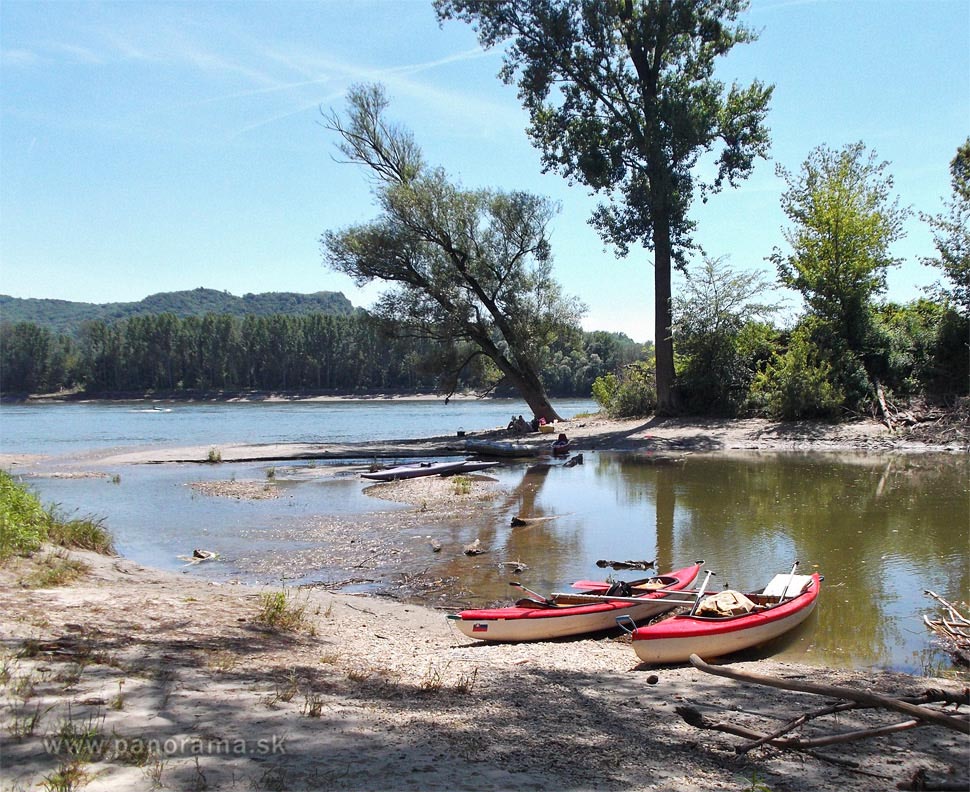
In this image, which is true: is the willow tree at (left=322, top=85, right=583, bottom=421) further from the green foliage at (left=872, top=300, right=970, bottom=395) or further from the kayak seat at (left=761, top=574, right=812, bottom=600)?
the kayak seat at (left=761, top=574, right=812, bottom=600)

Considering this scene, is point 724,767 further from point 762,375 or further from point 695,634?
point 762,375

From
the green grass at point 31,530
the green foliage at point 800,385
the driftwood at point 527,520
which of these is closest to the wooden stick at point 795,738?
the green grass at point 31,530

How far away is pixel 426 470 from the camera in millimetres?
23203

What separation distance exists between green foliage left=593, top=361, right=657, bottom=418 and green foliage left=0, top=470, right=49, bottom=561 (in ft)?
89.8

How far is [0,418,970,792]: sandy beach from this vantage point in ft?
13.4

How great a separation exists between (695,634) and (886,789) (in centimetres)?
344

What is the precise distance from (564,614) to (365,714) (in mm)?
3922

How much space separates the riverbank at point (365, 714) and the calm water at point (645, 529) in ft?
9.37

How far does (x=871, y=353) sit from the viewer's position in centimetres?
3069

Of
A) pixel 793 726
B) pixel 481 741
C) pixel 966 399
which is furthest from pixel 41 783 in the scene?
pixel 966 399

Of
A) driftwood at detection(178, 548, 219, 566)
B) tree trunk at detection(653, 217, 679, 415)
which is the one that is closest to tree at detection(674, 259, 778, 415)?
tree trunk at detection(653, 217, 679, 415)

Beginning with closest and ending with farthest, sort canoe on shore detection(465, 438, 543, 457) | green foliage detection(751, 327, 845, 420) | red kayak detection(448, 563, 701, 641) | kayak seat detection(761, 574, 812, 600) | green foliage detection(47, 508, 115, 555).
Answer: red kayak detection(448, 563, 701, 641) → kayak seat detection(761, 574, 812, 600) → green foliage detection(47, 508, 115, 555) → canoe on shore detection(465, 438, 543, 457) → green foliage detection(751, 327, 845, 420)

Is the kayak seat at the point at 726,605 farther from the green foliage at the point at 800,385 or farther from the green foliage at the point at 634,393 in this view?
the green foliage at the point at 634,393

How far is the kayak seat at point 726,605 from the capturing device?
8234 millimetres
